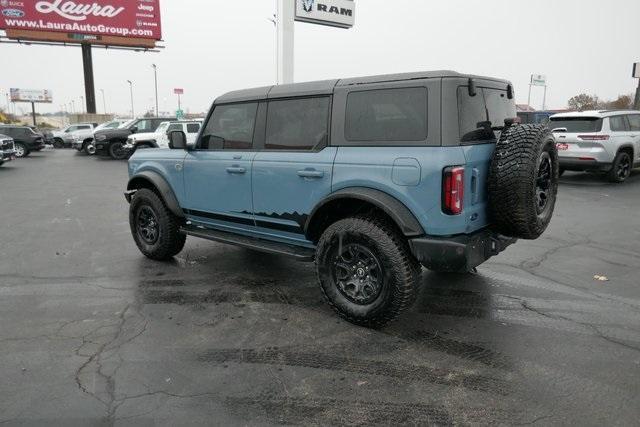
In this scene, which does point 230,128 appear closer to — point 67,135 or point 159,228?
point 159,228

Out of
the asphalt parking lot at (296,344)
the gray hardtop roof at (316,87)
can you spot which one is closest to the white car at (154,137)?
the asphalt parking lot at (296,344)

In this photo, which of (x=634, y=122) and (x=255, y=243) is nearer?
(x=255, y=243)

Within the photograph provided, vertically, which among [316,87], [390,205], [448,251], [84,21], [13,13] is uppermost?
[13,13]

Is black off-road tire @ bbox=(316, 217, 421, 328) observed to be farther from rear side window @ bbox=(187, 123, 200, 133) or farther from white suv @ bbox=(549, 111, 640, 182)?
rear side window @ bbox=(187, 123, 200, 133)

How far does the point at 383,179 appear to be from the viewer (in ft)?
11.4

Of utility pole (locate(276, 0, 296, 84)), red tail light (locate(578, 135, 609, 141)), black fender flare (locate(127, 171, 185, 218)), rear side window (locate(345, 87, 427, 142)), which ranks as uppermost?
utility pole (locate(276, 0, 296, 84))

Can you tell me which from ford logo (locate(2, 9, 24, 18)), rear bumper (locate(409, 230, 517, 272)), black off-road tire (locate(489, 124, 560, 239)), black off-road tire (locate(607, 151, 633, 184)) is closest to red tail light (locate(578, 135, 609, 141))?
black off-road tire (locate(607, 151, 633, 184))

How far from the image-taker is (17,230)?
23.8ft

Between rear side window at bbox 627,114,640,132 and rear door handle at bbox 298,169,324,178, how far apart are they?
1123 cm

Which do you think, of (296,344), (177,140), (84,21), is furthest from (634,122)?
(84,21)

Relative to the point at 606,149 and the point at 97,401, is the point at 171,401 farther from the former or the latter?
the point at 606,149

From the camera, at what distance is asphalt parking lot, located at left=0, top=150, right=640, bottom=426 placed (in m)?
2.68

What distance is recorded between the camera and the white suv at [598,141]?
11141mm

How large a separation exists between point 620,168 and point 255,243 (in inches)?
425
